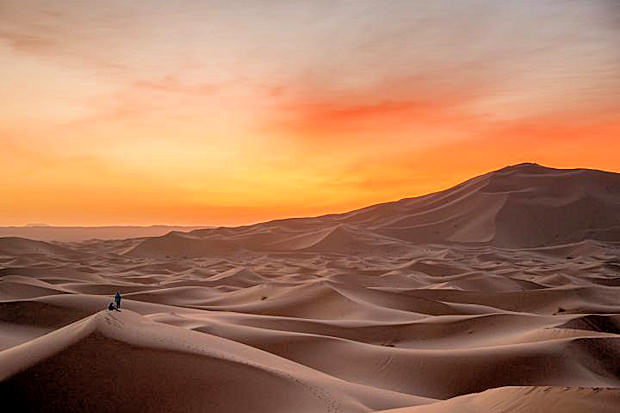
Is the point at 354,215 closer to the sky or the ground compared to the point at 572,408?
closer to the sky

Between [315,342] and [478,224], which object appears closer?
[315,342]

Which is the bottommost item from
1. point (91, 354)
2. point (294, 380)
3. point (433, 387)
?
point (433, 387)

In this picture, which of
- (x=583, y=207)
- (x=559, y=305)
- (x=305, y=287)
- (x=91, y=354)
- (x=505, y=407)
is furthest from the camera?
(x=583, y=207)

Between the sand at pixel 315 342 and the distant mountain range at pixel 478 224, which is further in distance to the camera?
the distant mountain range at pixel 478 224

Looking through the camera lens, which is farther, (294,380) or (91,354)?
(294,380)

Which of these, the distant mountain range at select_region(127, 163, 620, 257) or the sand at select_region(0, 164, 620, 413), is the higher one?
the distant mountain range at select_region(127, 163, 620, 257)

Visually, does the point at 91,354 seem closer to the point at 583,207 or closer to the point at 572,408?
the point at 572,408

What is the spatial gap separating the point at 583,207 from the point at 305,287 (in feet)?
80.0

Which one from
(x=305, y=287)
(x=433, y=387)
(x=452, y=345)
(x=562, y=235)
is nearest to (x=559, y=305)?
(x=452, y=345)

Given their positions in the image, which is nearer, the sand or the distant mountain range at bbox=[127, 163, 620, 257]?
the sand

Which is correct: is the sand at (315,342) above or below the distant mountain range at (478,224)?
below

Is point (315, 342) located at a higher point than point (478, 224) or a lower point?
lower

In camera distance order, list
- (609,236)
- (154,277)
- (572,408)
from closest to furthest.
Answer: (572,408), (154,277), (609,236)

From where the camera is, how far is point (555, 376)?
372 centimetres
